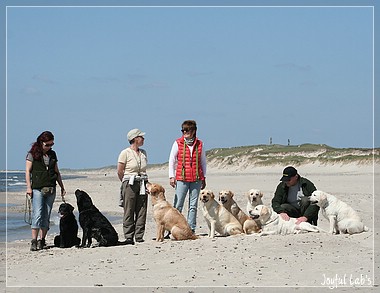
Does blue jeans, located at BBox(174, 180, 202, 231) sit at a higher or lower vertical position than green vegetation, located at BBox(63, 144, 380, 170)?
lower

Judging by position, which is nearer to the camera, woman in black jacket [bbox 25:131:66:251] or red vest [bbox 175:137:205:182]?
woman in black jacket [bbox 25:131:66:251]

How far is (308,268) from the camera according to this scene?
7359 millimetres

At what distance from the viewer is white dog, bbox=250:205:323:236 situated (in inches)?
379

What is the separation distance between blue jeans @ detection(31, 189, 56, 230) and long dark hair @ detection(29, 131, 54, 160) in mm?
518

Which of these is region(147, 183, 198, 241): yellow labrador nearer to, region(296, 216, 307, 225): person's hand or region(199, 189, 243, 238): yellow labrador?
region(199, 189, 243, 238): yellow labrador

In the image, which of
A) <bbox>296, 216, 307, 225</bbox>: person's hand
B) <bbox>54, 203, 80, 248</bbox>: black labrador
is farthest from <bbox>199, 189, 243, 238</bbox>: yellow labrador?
<bbox>54, 203, 80, 248</bbox>: black labrador

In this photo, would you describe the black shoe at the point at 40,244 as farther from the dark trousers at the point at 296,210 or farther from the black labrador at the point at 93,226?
the dark trousers at the point at 296,210

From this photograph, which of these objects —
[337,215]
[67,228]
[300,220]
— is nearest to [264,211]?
[300,220]

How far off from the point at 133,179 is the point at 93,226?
924 millimetres

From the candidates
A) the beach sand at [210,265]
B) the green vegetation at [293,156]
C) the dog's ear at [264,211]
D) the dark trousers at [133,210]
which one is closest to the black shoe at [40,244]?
the beach sand at [210,265]

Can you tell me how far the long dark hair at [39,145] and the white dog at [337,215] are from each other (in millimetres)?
3983

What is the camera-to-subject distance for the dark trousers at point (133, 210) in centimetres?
1004
